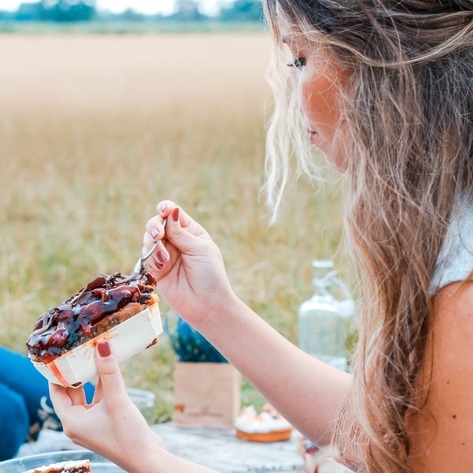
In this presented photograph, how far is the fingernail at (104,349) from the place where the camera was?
1.18m

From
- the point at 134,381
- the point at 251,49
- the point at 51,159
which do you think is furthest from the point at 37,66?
the point at 134,381

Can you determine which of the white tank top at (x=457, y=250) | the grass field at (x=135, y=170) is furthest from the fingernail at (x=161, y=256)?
the grass field at (x=135, y=170)

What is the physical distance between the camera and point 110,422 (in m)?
1.20

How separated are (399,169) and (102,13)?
3901 mm

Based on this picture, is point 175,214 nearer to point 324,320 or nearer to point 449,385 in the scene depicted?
point 449,385

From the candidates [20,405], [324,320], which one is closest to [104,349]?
[20,405]

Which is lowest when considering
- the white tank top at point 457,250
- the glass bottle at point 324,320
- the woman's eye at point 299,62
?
the glass bottle at point 324,320

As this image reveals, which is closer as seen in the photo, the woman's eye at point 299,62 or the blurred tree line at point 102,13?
the woman's eye at point 299,62

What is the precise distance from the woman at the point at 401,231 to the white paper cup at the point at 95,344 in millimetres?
26

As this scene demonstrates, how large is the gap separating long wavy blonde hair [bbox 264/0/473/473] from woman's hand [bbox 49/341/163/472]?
329mm

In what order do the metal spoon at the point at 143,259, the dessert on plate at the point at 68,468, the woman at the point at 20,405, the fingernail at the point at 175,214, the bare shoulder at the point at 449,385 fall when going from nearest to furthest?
the bare shoulder at the point at 449,385 → the dessert on plate at the point at 68,468 → the metal spoon at the point at 143,259 → the fingernail at the point at 175,214 → the woman at the point at 20,405

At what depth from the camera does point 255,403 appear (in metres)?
3.09

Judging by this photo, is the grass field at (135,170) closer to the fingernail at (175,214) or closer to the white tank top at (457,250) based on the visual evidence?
the fingernail at (175,214)

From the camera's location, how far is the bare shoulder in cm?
110
